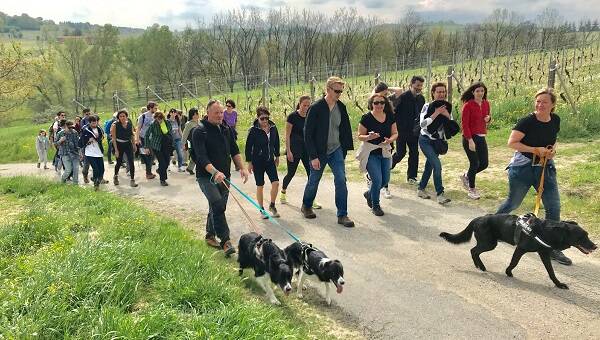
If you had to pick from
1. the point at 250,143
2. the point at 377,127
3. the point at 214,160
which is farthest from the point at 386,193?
the point at 214,160

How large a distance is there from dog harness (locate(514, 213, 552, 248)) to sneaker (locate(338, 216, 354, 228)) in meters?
2.42

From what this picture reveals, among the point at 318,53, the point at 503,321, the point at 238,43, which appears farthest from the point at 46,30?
the point at 503,321

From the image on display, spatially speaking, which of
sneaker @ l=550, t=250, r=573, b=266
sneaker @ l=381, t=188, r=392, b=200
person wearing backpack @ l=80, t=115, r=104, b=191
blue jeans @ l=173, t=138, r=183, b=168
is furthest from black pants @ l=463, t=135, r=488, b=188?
person wearing backpack @ l=80, t=115, r=104, b=191

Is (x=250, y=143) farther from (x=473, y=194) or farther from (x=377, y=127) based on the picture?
(x=473, y=194)

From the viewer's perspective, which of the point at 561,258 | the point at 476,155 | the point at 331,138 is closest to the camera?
the point at 561,258

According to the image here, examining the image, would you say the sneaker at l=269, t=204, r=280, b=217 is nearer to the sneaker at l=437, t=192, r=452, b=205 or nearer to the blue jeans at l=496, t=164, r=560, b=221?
the sneaker at l=437, t=192, r=452, b=205

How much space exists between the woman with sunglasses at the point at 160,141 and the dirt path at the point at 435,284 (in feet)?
12.0

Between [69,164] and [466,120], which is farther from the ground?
[466,120]

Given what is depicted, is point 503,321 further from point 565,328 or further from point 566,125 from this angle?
point 566,125

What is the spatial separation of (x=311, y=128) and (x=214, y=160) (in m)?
1.54

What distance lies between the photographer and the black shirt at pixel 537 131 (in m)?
5.07

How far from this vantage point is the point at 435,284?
181 inches

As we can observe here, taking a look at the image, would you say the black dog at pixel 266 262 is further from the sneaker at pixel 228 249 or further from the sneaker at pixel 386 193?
the sneaker at pixel 386 193

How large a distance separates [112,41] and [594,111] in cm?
6241
